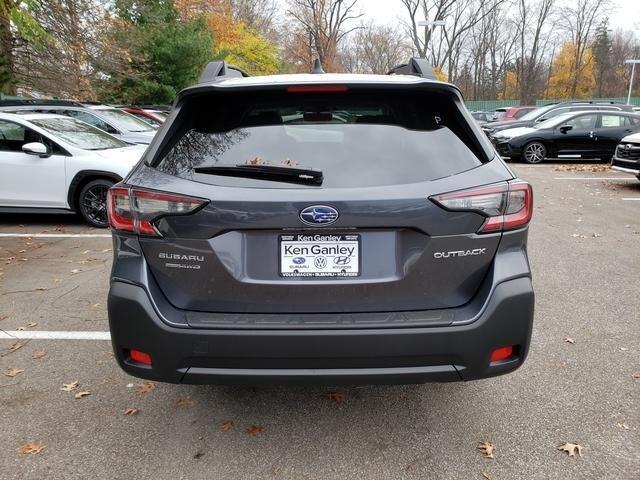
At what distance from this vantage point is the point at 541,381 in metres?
3.24

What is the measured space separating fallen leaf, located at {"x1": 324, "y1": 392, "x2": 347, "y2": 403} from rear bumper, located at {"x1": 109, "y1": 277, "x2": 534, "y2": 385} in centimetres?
84

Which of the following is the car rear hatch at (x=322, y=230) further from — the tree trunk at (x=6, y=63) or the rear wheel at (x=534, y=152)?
the tree trunk at (x=6, y=63)

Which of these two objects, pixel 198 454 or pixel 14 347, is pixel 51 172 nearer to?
pixel 14 347

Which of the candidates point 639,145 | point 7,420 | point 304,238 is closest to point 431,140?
point 304,238

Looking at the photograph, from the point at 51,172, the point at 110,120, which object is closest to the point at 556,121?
the point at 110,120

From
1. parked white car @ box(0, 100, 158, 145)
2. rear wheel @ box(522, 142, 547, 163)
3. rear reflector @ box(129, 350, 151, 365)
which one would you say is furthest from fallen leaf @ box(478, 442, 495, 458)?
rear wheel @ box(522, 142, 547, 163)

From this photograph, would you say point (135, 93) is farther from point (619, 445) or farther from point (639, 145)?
point (619, 445)

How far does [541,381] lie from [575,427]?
0.48 metres

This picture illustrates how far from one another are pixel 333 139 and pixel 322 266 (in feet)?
2.00

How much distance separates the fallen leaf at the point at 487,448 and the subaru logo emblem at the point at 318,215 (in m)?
1.45

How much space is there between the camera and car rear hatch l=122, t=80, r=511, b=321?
217cm

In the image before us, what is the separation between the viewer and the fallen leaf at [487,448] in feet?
8.48

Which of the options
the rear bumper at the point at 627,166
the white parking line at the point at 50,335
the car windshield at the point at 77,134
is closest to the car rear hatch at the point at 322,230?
the white parking line at the point at 50,335

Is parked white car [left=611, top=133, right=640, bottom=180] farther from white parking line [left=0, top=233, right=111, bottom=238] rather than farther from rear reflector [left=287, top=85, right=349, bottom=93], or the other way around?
rear reflector [left=287, top=85, right=349, bottom=93]
